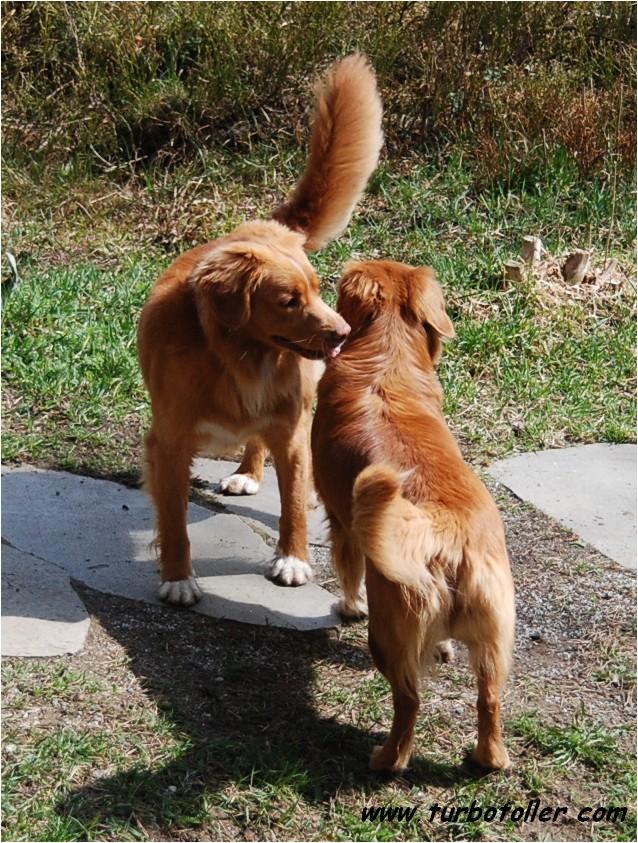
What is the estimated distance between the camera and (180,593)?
431 centimetres

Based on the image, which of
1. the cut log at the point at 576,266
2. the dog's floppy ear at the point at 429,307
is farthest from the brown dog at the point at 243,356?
the cut log at the point at 576,266

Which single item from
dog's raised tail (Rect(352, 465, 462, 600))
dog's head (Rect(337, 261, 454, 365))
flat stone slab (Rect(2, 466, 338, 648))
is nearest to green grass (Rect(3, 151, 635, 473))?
flat stone slab (Rect(2, 466, 338, 648))

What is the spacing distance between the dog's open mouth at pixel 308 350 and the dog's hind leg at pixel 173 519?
1.93 ft

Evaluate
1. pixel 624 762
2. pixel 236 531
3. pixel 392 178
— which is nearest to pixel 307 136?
pixel 392 178

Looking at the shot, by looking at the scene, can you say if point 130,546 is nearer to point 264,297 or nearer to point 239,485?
point 239,485

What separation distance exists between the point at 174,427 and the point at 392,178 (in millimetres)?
4392

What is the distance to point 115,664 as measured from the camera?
3865 millimetres

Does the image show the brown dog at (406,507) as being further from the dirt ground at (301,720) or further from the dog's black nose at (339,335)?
the dirt ground at (301,720)

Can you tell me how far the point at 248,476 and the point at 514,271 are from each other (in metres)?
2.52

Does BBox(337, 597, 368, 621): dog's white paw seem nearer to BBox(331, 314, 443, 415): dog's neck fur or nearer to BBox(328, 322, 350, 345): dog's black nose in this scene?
BBox(331, 314, 443, 415): dog's neck fur

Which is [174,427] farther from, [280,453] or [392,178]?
[392,178]

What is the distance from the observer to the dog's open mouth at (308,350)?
3979 millimetres

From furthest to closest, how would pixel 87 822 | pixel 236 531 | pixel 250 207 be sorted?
pixel 250 207
pixel 236 531
pixel 87 822

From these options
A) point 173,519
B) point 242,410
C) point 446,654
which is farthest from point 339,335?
point 446,654
